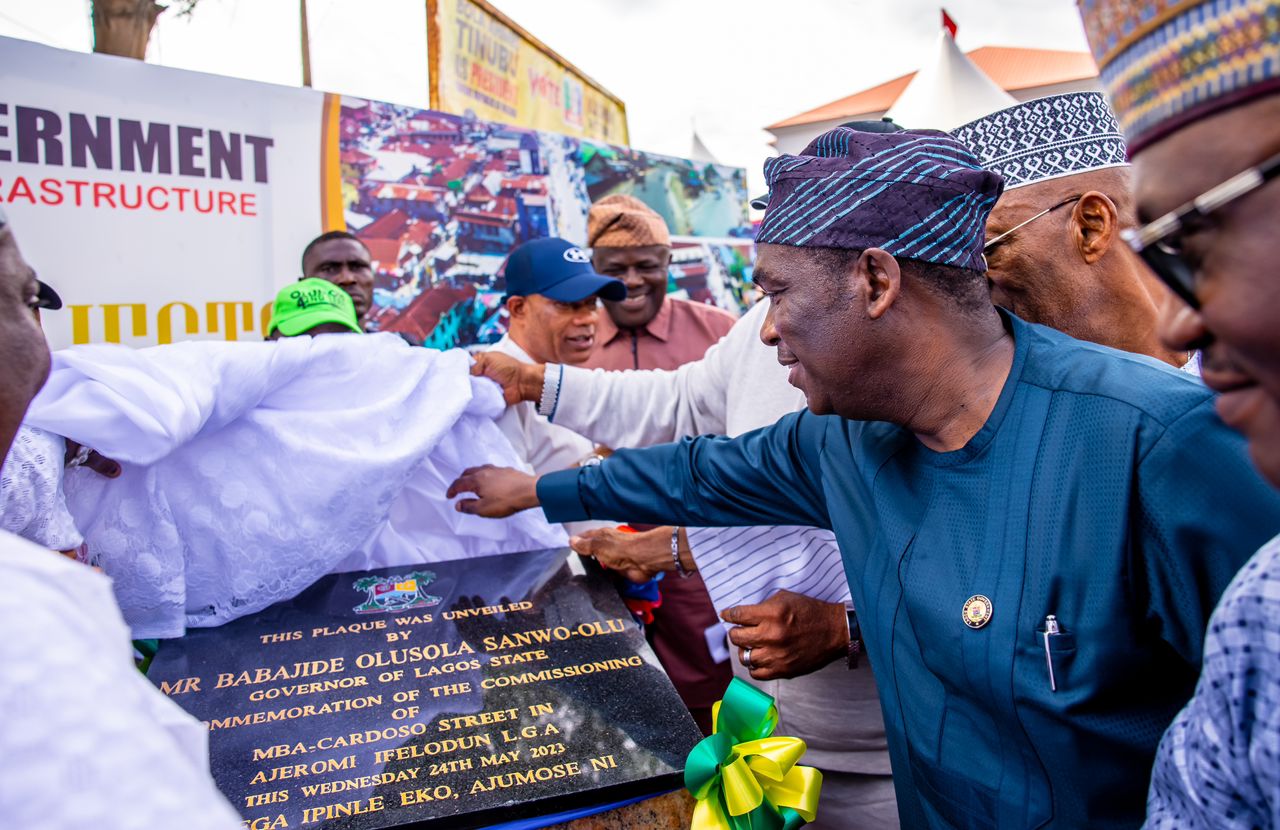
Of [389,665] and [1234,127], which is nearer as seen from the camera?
[1234,127]

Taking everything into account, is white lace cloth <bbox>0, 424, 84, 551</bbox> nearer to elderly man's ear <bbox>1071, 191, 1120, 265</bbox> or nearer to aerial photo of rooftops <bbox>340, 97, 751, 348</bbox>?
elderly man's ear <bbox>1071, 191, 1120, 265</bbox>

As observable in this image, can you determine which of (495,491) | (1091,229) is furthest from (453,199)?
(1091,229)

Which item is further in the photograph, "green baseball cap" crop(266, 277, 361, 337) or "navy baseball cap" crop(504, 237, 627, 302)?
"green baseball cap" crop(266, 277, 361, 337)

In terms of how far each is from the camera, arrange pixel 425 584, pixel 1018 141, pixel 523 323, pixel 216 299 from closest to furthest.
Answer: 1. pixel 1018 141
2. pixel 425 584
3. pixel 523 323
4. pixel 216 299

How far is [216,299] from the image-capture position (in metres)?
4.12

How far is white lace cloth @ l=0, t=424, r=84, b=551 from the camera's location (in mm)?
1583

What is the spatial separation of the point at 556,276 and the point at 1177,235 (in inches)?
98.0

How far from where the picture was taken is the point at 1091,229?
1885 mm

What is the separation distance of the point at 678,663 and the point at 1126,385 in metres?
2.54

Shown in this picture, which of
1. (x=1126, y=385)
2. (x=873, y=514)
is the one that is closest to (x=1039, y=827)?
(x=873, y=514)

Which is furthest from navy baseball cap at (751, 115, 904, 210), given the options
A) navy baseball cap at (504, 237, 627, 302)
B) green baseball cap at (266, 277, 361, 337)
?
green baseball cap at (266, 277, 361, 337)

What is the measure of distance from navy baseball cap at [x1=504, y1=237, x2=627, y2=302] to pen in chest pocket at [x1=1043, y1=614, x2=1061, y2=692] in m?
2.08

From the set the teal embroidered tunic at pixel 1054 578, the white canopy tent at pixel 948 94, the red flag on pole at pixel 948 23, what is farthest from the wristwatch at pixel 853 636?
the red flag on pole at pixel 948 23

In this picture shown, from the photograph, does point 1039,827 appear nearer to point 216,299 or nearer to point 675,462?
point 675,462
